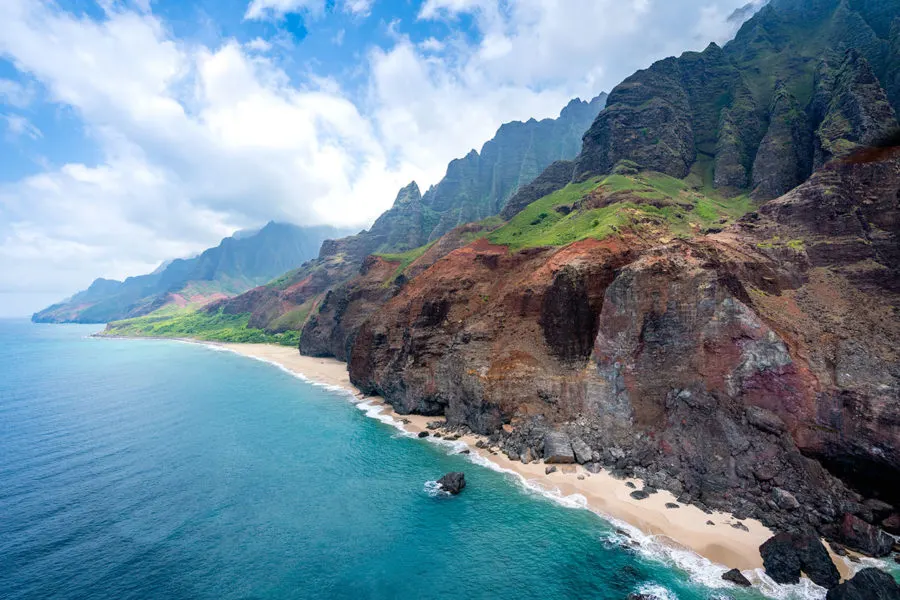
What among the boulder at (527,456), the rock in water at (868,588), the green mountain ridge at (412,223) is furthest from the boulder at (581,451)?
the green mountain ridge at (412,223)

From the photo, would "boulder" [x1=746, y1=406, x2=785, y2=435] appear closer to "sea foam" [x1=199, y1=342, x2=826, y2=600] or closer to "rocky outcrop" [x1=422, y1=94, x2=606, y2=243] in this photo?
"sea foam" [x1=199, y1=342, x2=826, y2=600]

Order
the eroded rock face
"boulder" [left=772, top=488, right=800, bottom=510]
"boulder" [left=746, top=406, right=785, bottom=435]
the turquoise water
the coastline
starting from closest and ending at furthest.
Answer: the turquoise water
the coastline
"boulder" [left=772, top=488, right=800, bottom=510]
"boulder" [left=746, top=406, right=785, bottom=435]
the eroded rock face

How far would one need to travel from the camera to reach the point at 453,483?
3700 centimetres

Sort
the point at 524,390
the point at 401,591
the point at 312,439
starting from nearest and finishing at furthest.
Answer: the point at 401,591
the point at 524,390
the point at 312,439

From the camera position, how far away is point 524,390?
4888cm

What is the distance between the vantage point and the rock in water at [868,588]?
21203 mm

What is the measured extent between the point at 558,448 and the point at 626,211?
39.0 meters

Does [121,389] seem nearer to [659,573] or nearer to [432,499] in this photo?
[432,499]

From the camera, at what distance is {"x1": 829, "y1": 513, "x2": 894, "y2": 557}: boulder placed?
85.0ft

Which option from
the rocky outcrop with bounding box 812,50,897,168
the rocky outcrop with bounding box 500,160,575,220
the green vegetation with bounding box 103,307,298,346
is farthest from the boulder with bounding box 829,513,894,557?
the green vegetation with bounding box 103,307,298,346

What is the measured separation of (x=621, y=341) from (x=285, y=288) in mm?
170543

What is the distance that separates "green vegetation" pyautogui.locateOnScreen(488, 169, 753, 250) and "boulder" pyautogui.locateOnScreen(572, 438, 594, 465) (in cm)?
2769

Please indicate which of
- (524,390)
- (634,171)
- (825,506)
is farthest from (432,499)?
(634,171)

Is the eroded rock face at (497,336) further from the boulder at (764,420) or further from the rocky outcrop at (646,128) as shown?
the rocky outcrop at (646,128)
